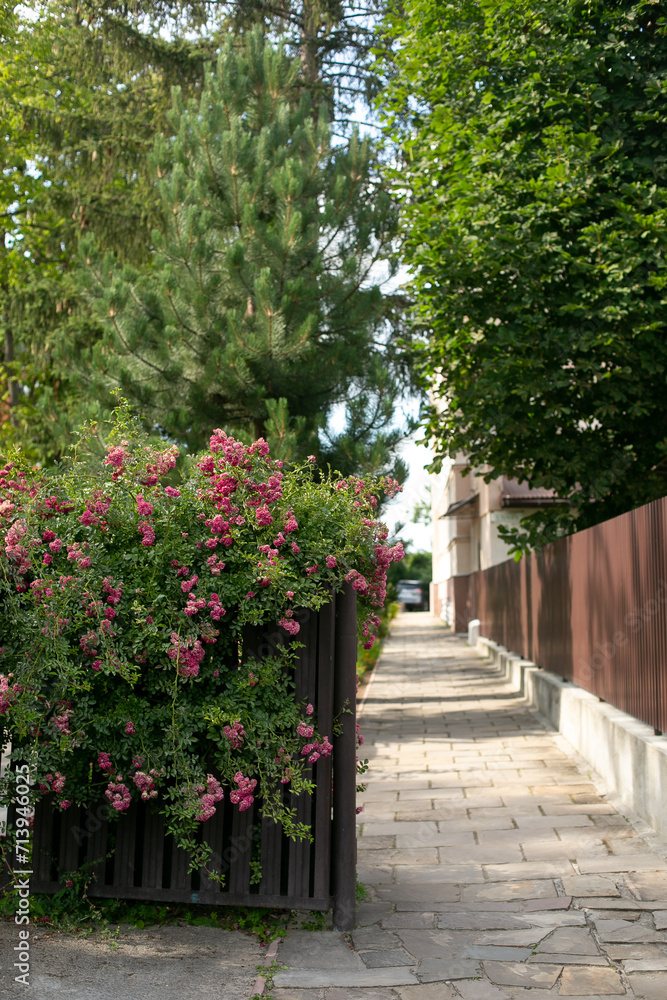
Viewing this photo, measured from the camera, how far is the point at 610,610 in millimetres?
8195

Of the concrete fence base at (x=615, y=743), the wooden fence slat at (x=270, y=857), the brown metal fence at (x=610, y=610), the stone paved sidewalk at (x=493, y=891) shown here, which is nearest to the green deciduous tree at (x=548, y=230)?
the brown metal fence at (x=610, y=610)

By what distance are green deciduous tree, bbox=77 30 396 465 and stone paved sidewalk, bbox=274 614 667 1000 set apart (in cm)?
406

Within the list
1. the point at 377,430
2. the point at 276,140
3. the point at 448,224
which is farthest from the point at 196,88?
the point at 377,430

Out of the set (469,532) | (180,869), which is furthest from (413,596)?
(180,869)

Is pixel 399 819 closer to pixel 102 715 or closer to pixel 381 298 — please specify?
A: pixel 102 715

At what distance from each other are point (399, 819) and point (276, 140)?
27.1 ft

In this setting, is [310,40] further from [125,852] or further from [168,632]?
[125,852]

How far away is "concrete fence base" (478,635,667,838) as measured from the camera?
6141 mm

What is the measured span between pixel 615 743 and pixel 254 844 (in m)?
3.80

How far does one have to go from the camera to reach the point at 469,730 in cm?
1100

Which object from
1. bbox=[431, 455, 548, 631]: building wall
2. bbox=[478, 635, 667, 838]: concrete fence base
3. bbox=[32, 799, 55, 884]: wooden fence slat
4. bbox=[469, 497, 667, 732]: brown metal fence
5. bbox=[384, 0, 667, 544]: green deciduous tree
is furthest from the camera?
bbox=[431, 455, 548, 631]: building wall

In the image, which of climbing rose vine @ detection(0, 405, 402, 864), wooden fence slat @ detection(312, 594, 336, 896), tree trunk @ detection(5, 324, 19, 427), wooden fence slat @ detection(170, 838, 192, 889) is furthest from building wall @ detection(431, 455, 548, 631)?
wooden fence slat @ detection(170, 838, 192, 889)

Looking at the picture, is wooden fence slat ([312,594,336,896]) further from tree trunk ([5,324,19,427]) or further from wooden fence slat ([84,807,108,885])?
tree trunk ([5,324,19,427])

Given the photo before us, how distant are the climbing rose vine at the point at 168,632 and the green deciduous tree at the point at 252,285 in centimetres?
570
